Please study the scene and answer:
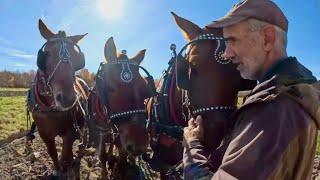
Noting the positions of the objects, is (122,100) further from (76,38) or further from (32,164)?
(32,164)

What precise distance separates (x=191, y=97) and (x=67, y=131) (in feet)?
12.9

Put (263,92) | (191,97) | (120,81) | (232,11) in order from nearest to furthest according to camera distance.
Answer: (263,92) < (232,11) < (191,97) < (120,81)

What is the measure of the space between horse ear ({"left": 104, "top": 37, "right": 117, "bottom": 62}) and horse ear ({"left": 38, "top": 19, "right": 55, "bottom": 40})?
1240 mm

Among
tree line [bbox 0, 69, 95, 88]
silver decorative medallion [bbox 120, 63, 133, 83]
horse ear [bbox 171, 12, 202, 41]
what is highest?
tree line [bbox 0, 69, 95, 88]

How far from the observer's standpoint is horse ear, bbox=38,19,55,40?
686 cm

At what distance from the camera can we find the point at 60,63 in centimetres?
640

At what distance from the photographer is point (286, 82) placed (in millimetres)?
2080

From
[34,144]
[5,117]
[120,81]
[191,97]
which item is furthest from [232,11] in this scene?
[5,117]

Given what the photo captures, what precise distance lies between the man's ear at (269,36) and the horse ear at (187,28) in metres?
1.99

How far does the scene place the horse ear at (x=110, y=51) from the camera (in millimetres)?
6098

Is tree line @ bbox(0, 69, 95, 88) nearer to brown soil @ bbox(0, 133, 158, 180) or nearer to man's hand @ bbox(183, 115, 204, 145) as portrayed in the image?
brown soil @ bbox(0, 133, 158, 180)

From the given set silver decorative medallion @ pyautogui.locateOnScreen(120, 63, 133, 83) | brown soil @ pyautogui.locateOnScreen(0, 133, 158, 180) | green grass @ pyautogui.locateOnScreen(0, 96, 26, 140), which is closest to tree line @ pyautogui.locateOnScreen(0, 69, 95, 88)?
green grass @ pyautogui.locateOnScreen(0, 96, 26, 140)

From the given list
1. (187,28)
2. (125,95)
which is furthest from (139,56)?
(187,28)

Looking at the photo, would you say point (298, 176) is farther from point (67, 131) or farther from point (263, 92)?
point (67, 131)
